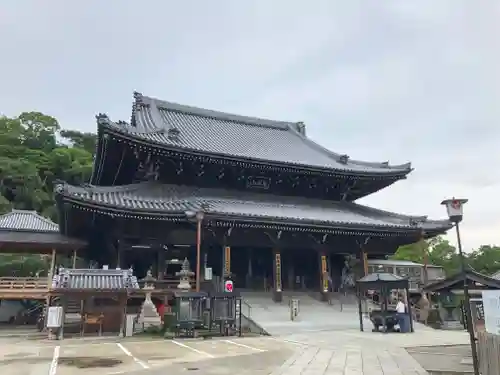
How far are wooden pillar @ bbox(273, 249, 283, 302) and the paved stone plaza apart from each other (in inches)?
249

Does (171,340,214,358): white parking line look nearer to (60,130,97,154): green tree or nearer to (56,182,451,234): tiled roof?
(56,182,451,234): tiled roof

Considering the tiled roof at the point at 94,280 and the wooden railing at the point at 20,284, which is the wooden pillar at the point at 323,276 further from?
the wooden railing at the point at 20,284

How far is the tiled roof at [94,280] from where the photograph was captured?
1541 centimetres

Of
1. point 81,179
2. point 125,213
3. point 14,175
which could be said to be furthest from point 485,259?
point 14,175

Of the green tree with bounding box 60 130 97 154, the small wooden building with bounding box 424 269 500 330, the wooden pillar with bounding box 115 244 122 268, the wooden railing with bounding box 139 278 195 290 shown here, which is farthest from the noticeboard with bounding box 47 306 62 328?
the green tree with bounding box 60 130 97 154

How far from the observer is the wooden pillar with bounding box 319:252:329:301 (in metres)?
22.2

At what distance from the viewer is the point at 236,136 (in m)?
29.1

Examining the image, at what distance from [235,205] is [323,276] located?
230 inches

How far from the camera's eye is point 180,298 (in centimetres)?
1488

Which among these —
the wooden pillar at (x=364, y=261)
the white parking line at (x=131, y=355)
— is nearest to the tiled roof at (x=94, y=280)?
the white parking line at (x=131, y=355)

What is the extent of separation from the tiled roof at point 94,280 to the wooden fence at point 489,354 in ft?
39.6

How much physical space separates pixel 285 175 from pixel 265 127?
8.54m

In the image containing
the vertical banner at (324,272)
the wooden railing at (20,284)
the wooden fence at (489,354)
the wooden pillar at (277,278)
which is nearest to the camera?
the wooden fence at (489,354)

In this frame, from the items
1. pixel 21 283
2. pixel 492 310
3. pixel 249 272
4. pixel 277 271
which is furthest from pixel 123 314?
pixel 492 310
